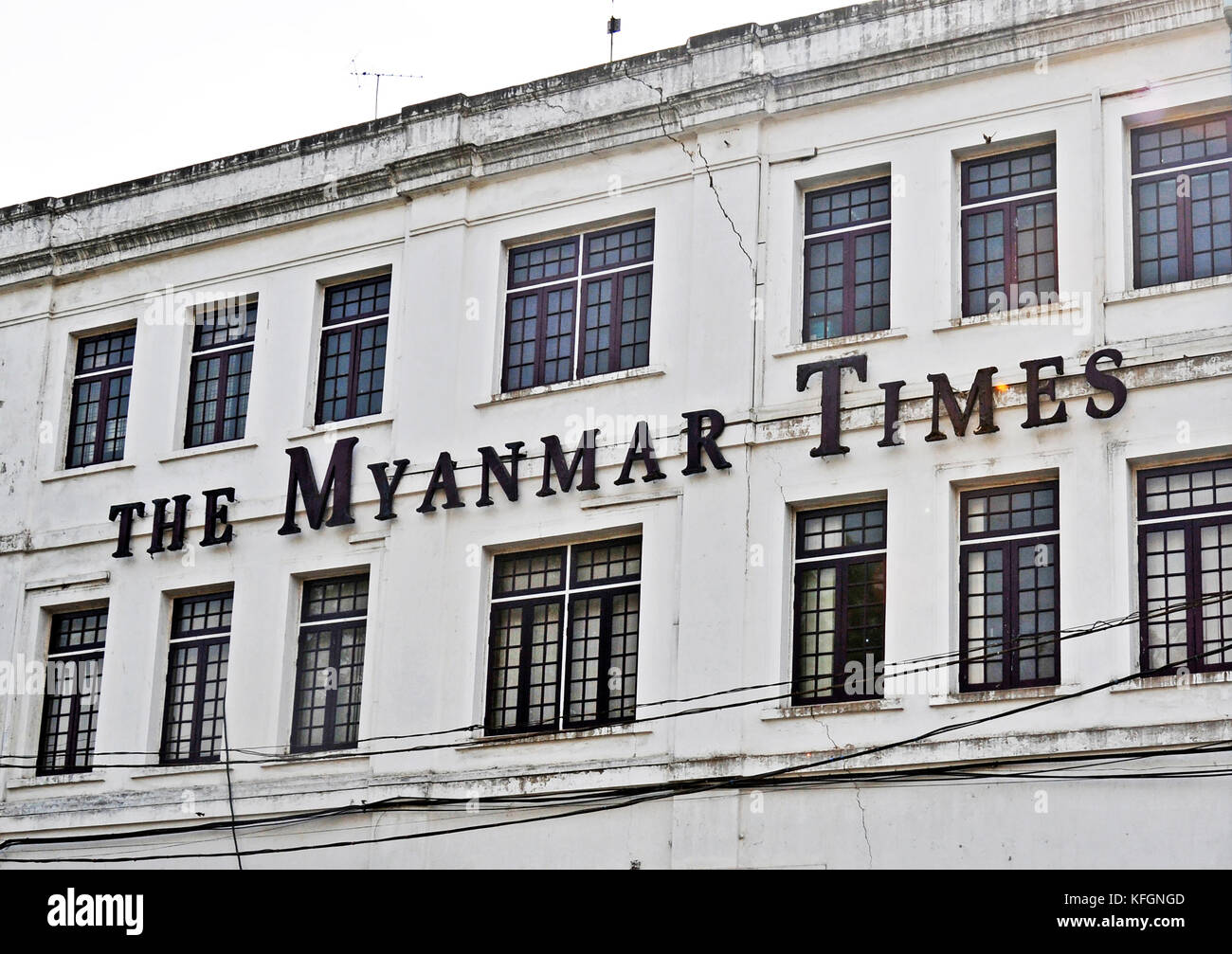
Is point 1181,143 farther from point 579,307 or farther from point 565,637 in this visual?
point 565,637

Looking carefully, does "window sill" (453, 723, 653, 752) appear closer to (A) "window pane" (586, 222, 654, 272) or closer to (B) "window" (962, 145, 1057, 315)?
(A) "window pane" (586, 222, 654, 272)

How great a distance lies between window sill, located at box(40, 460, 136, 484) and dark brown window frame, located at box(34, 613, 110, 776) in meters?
1.76

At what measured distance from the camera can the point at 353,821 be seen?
78.4 feet

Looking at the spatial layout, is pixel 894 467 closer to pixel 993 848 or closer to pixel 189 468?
pixel 993 848

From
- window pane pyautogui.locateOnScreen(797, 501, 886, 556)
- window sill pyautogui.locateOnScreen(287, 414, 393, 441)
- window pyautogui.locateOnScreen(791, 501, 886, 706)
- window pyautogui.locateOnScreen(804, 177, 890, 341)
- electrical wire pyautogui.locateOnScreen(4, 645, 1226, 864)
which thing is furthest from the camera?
window sill pyautogui.locateOnScreen(287, 414, 393, 441)

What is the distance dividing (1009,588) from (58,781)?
1216 centimetres

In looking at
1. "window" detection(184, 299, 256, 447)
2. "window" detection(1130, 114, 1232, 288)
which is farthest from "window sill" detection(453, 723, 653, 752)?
"window" detection(1130, 114, 1232, 288)

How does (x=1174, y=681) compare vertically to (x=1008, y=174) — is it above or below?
below

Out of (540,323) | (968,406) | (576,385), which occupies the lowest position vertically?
(968,406)

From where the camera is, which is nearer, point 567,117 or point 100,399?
point 567,117

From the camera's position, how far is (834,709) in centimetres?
2147

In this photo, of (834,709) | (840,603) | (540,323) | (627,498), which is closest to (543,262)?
(540,323)

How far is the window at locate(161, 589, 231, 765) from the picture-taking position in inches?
1013

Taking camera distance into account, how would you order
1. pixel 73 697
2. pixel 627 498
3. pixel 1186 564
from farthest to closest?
pixel 73 697 → pixel 627 498 → pixel 1186 564
